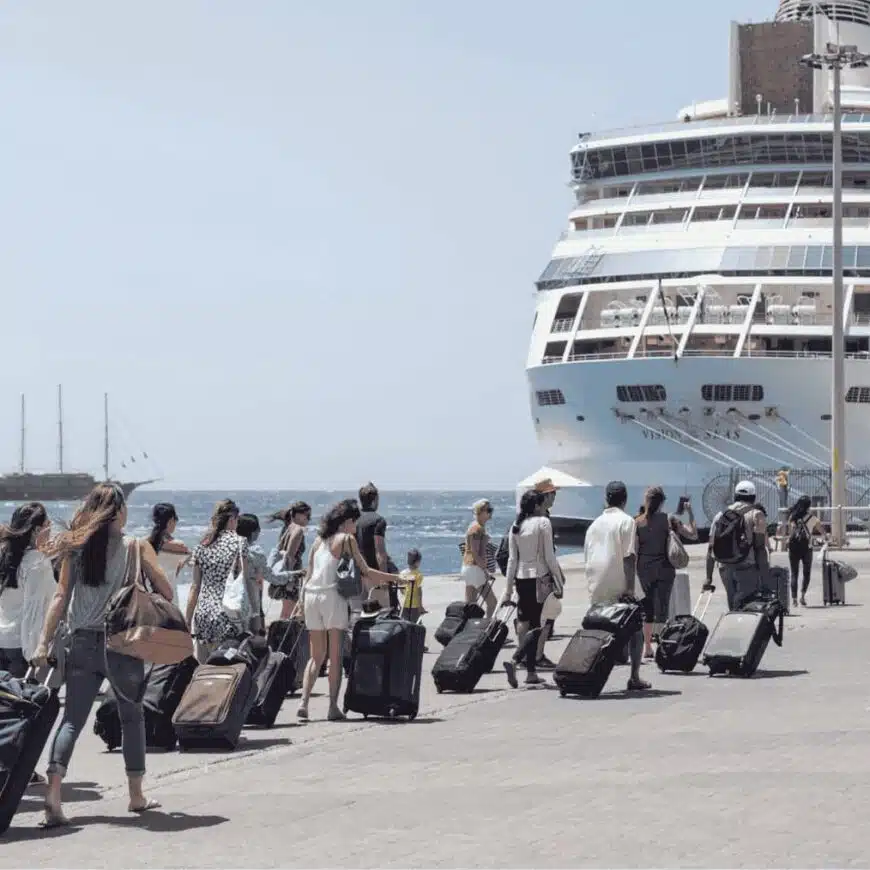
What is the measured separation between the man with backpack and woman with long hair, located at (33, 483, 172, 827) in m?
8.63

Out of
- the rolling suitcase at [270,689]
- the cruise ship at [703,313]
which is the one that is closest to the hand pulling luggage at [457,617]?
the rolling suitcase at [270,689]

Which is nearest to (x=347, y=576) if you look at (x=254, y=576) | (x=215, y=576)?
(x=254, y=576)

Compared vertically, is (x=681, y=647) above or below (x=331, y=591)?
below

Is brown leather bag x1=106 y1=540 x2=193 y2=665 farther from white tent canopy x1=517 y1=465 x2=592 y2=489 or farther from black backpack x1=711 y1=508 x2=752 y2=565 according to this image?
white tent canopy x1=517 y1=465 x2=592 y2=489

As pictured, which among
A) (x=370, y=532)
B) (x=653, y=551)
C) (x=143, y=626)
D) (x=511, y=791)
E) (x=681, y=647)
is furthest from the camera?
(x=370, y=532)

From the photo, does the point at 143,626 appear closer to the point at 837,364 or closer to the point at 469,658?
the point at 469,658

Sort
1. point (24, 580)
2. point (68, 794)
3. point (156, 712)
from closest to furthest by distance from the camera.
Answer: point (68, 794) < point (24, 580) < point (156, 712)

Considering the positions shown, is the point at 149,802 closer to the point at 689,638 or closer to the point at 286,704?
the point at 286,704

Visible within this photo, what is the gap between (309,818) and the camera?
9266 millimetres

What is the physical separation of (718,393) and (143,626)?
43.6 m

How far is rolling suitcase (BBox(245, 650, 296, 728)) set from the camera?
12.9 m

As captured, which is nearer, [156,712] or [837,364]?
[156,712]

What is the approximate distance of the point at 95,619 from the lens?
9.59 metres

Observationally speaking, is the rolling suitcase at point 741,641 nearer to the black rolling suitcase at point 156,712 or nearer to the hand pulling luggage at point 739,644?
the hand pulling luggage at point 739,644
